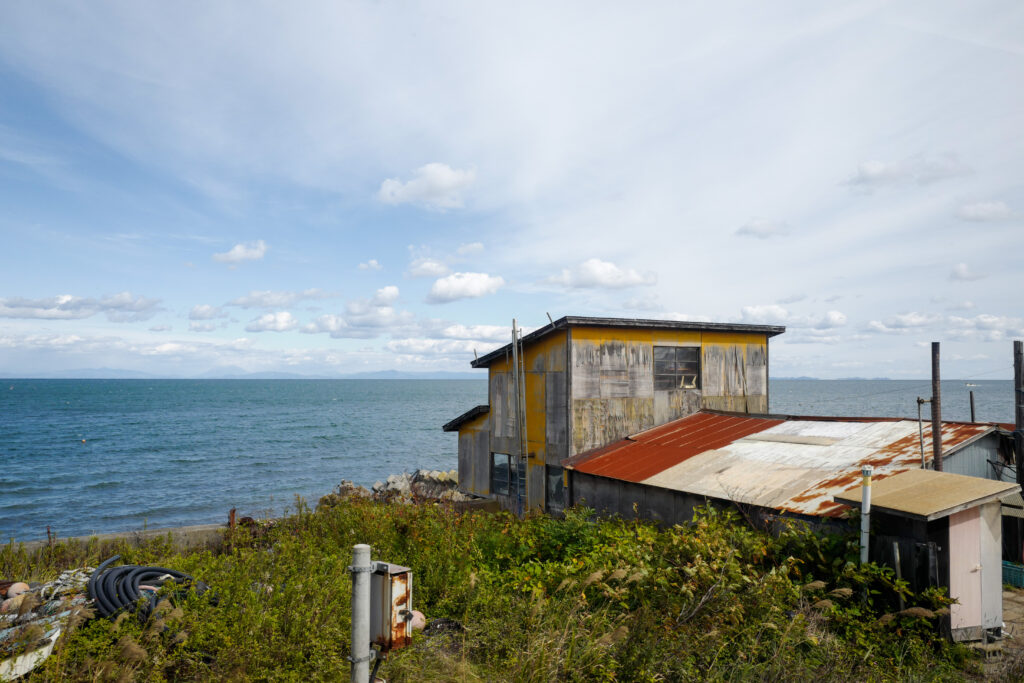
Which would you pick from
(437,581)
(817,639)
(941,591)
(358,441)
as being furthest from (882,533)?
(358,441)

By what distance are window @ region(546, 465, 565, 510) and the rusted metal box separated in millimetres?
12826

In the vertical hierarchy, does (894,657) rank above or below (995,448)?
below

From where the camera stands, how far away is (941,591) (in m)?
7.60

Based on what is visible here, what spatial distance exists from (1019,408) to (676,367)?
26.8ft

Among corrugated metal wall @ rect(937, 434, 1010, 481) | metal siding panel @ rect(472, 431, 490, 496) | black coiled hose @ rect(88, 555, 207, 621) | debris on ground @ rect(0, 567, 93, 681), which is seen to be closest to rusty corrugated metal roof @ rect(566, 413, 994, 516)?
corrugated metal wall @ rect(937, 434, 1010, 481)

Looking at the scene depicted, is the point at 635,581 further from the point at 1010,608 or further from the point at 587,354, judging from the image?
the point at 587,354

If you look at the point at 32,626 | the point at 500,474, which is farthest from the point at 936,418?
the point at 32,626

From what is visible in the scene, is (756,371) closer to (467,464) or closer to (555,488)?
(555,488)

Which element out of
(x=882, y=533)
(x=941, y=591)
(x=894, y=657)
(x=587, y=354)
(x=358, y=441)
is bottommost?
(x=358, y=441)

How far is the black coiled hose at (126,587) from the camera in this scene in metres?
6.22

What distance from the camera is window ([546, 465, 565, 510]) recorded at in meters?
16.4

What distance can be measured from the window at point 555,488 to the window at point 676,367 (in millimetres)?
4021

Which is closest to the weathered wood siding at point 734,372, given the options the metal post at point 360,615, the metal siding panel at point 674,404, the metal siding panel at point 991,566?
the metal siding panel at point 674,404

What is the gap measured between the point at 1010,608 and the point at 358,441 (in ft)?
196
